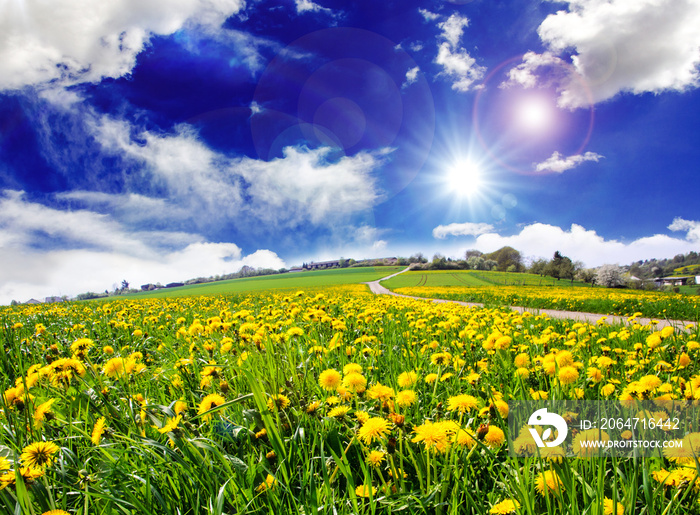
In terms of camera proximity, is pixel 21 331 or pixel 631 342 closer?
pixel 631 342

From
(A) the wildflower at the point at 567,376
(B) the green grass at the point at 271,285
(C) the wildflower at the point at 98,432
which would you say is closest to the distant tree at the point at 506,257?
(B) the green grass at the point at 271,285

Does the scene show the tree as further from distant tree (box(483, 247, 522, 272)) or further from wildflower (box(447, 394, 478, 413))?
wildflower (box(447, 394, 478, 413))

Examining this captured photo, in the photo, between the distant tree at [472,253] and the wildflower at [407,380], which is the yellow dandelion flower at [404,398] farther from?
the distant tree at [472,253]

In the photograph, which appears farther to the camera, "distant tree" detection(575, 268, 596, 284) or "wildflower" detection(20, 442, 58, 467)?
"distant tree" detection(575, 268, 596, 284)

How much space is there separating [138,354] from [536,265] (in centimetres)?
9112

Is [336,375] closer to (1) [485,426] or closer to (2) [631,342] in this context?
(1) [485,426]

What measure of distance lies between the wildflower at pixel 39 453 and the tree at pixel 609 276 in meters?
60.5

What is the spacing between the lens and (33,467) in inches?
47.5

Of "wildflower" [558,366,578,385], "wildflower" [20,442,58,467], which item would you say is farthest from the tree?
"wildflower" [20,442,58,467]

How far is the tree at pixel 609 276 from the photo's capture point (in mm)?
45281

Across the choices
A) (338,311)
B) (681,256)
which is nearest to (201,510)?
(338,311)

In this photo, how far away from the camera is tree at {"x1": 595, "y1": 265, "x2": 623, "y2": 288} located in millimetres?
45281

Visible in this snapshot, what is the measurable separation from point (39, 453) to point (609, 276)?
2427 inches

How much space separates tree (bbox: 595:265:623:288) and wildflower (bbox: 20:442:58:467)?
199 feet
